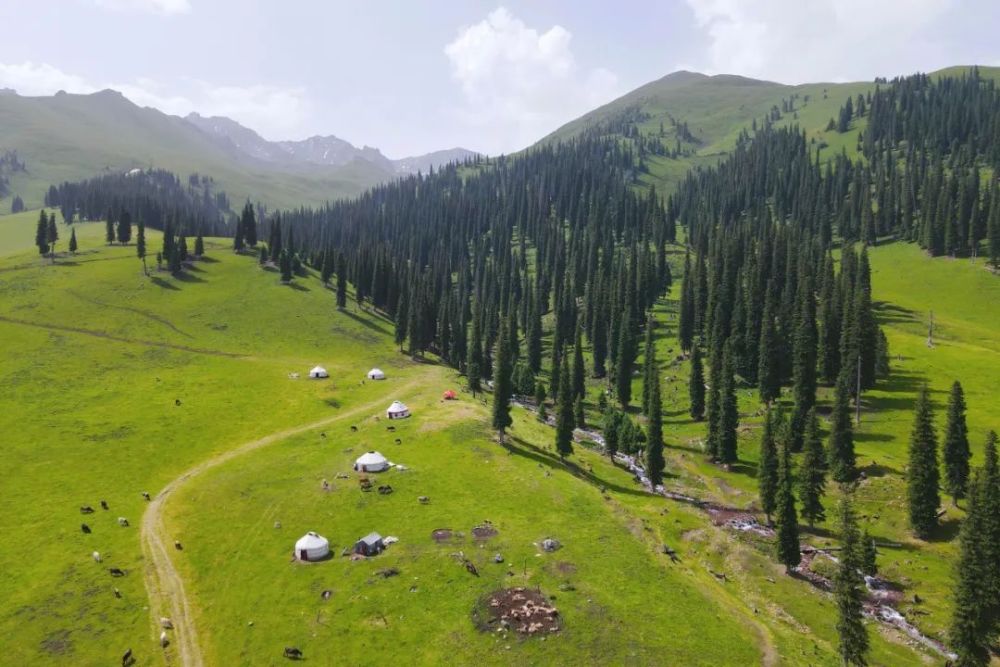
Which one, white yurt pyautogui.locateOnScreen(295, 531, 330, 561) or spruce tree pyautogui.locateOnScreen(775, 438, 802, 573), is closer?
white yurt pyautogui.locateOnScreen(295, 531, 330, 561)

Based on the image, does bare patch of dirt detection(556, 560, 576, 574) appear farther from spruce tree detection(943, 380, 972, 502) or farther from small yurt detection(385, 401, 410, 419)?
spruce tree detection(943, 380, 972, 502)

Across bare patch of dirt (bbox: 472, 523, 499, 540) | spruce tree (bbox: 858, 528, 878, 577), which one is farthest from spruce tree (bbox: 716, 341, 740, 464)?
bare patch of dirt (bbox: 472, 523, 499, 540)

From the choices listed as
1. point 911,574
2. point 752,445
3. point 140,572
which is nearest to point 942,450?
point 911,574

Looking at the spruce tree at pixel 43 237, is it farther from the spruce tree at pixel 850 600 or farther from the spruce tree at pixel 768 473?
the spruce tree at pixel 850 600

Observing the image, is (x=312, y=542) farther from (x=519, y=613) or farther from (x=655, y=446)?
(x=655, y=446)

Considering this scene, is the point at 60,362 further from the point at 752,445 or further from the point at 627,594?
the point at 752,445

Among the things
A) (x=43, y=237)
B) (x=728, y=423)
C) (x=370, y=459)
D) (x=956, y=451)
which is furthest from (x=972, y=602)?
(x=43, y=237)
